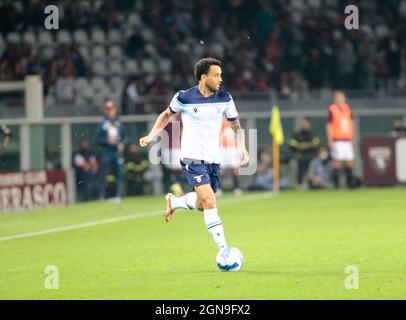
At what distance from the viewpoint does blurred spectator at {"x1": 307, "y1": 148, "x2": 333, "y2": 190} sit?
28.8 m

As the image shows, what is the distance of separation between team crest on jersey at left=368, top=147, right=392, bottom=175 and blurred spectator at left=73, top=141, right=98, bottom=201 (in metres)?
6.63

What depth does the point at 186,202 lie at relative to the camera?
527 inches

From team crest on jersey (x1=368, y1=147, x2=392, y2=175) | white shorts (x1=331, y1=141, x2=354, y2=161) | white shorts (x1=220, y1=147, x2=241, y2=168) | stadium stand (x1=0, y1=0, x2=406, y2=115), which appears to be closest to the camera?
white shorts (x1=220, y1=147, x2=241, y2=168)

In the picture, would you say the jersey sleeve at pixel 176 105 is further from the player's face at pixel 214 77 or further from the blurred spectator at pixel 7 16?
the blurred spectator at pixel 7 16

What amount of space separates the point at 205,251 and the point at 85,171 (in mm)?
11781

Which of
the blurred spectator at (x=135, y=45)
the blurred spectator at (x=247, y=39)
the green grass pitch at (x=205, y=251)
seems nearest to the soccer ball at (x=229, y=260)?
the green grass pitch at (x=205, y=251)

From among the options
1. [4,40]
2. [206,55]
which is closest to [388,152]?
[206,55]

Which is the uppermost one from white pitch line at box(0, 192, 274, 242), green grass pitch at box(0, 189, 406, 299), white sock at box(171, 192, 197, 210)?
white sock at box(171, 192, 197, 210)

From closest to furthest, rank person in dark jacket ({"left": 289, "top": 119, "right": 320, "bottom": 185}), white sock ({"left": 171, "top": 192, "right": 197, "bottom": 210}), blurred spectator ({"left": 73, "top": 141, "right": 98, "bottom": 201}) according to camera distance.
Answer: white sock ({"left": 171, "top": 192, "right": 197, "bottom": 210}) < blurred spectator ({"left": 73, "top": 141, "right": 98, "bottom": 201}) < person in dark jacket ({"left": 289, "top": 119, "right": 320, "bottom": 185})

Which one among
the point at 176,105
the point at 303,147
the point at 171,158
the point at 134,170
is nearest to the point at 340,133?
the point at 303,147

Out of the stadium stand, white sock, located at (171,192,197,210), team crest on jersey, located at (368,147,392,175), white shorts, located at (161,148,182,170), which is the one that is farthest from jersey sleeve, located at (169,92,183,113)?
the stadium stand

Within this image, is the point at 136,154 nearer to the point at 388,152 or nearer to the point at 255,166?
the point at 255,166

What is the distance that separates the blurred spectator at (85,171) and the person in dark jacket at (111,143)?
0.53 metres

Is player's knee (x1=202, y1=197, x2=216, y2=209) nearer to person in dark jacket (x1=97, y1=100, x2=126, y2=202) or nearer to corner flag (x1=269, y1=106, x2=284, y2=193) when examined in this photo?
person in dark jacket (x1=97, y1=100, x2=126, y2=202)
